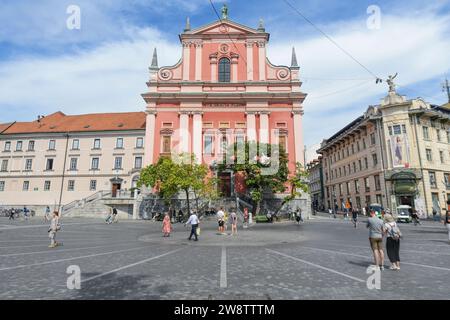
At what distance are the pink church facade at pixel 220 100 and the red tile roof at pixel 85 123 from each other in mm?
11570

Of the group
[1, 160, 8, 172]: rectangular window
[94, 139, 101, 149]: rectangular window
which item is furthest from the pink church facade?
[1, 160, 8, 172]: rectangular window

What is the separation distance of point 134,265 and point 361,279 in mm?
6298

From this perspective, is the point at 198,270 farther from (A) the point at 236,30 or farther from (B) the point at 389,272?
(A) the point at 236,30

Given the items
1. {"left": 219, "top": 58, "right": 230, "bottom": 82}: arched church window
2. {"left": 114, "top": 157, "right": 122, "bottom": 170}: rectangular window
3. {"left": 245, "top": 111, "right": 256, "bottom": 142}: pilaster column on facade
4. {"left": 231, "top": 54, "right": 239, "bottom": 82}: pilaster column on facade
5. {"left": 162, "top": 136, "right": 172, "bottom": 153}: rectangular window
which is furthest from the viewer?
{"left": 114, "top": 157, "right": 122, "bottom": 170}: rectangular window

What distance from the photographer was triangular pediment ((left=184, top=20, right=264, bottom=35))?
38875 millimetres

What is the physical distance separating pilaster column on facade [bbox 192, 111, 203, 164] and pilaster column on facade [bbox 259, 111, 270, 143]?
7621 mm

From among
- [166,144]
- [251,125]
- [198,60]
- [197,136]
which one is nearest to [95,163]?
[166,144]

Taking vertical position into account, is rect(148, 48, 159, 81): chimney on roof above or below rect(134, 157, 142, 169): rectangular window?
above

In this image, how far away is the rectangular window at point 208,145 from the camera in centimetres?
3578

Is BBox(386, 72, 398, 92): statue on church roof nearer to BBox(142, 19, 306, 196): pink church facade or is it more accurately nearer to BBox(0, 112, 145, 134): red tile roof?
BBox(142, 19, 306, 196): pink church facade

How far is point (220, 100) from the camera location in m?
36.8

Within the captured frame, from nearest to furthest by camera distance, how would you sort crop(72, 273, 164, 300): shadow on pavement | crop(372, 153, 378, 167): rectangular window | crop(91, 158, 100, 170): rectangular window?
1. crop(72, 273, 164, 300): shadow on pavement
2. crop(372, 153, 378, 167): rectangular window
3. crop(91, 158, 100, 170): rectangular window

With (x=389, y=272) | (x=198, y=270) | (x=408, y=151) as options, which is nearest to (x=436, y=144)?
(x=408, y=151)

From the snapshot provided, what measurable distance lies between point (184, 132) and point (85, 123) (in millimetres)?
24870
